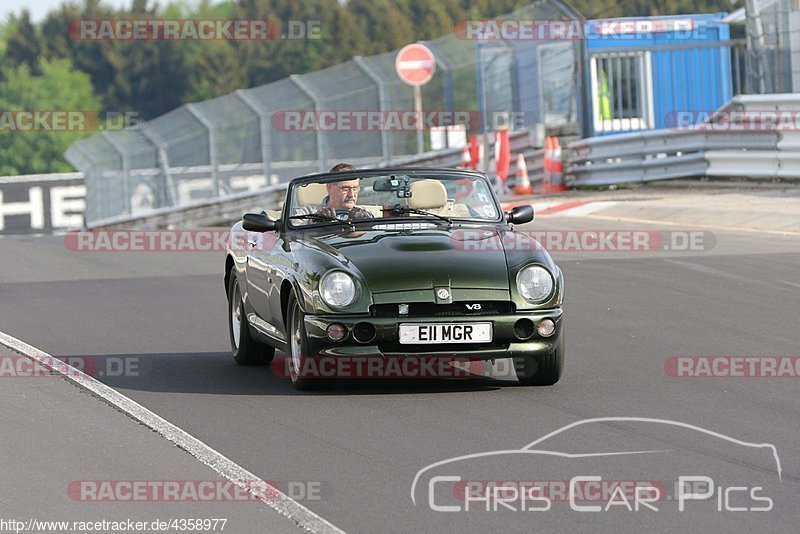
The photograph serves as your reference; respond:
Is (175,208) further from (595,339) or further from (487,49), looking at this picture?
(595,339)

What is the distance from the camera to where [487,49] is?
2989 cm

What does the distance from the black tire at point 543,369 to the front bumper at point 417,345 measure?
186mm

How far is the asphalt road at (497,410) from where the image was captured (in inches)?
239

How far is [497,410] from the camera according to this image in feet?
27.0

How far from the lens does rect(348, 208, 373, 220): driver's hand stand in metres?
9.92

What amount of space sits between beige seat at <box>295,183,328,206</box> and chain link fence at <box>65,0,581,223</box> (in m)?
18.7

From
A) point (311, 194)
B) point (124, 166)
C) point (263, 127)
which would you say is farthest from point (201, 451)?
point (124, 166)

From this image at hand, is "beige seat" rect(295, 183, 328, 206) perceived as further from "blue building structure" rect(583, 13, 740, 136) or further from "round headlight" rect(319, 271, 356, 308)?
"blue building structure" rect(583, 13, 740, 136)

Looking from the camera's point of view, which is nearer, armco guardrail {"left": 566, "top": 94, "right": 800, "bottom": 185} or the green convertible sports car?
the green convertible sports car

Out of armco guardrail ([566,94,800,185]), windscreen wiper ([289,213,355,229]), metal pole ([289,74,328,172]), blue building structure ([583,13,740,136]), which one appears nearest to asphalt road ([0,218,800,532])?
windscreen wiper ([289,213,355,229])

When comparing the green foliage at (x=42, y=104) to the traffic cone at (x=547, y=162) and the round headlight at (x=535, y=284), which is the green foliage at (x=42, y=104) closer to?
the traffic cone at (x=547, y=162)

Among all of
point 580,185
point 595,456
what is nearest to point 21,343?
point 595,456

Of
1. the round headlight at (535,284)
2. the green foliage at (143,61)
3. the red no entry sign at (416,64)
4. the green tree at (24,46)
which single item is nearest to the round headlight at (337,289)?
the round headlight at (535,284)

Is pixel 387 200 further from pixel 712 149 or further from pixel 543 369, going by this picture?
pixel 712 149
